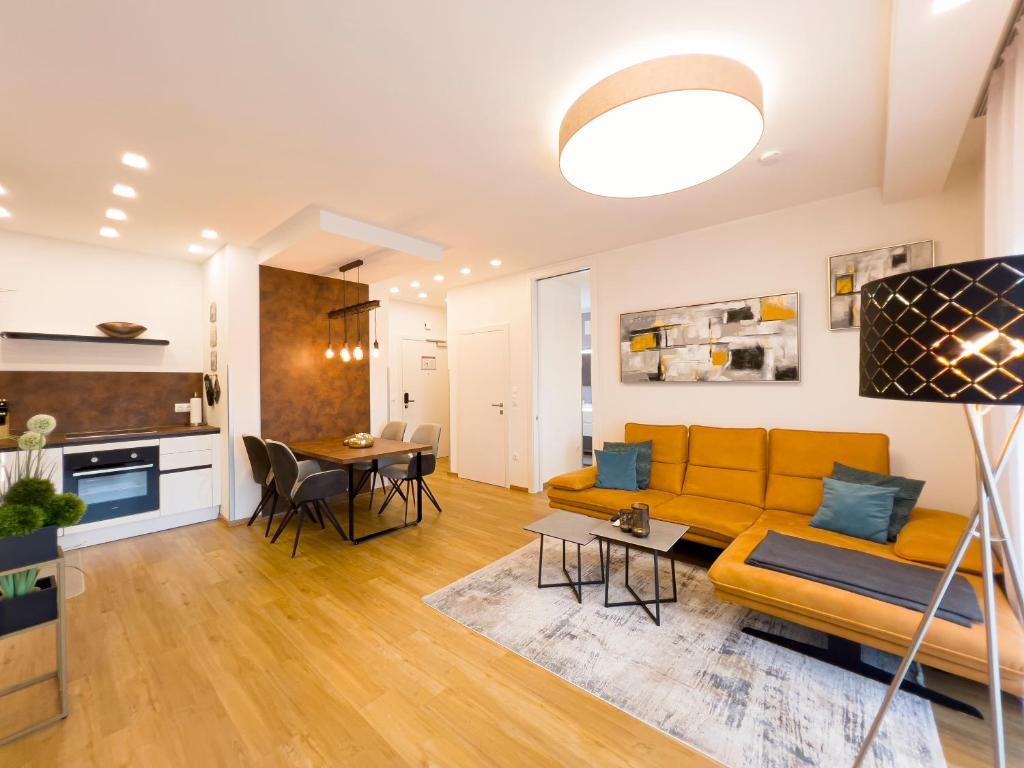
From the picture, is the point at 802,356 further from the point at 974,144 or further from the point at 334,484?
the point at 334,484

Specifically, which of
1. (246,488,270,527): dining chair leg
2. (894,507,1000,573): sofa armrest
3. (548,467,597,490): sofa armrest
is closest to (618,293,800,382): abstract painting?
(548,467,597,490): sofa armrest

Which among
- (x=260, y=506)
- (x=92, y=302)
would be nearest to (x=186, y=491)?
(x=260, y=506)

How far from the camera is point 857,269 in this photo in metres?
3.12

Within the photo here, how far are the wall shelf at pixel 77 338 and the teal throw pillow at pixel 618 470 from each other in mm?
4577

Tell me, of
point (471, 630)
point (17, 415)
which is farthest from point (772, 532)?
point (17, 415)

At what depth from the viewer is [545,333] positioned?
5.29m

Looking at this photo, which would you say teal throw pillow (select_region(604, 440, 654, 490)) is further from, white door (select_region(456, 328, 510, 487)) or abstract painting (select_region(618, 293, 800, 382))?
white door (select_region(456, 328, 510, 487))

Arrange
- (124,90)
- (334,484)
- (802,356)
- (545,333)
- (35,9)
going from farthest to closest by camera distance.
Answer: (545,333), (334,484), (802,356), (124,90), (35,9)

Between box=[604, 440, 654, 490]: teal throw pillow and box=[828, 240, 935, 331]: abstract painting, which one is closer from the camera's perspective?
box=[828, 240, 935, 331]: abstract painting

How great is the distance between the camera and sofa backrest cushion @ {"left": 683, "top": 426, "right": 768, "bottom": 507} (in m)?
3.31

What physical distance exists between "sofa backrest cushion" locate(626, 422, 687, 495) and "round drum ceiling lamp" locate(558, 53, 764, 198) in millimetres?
2321

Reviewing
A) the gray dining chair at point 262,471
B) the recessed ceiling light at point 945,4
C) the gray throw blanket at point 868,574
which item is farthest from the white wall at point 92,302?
the recessed ceiling light at point 945,4

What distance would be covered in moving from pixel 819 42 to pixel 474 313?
4523 millimetres

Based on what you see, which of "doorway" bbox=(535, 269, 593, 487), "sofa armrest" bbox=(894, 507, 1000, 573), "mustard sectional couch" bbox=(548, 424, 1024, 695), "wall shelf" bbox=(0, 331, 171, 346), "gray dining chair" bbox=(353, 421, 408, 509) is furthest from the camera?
"doorway" bbox=(535, 269, 593, 487)
